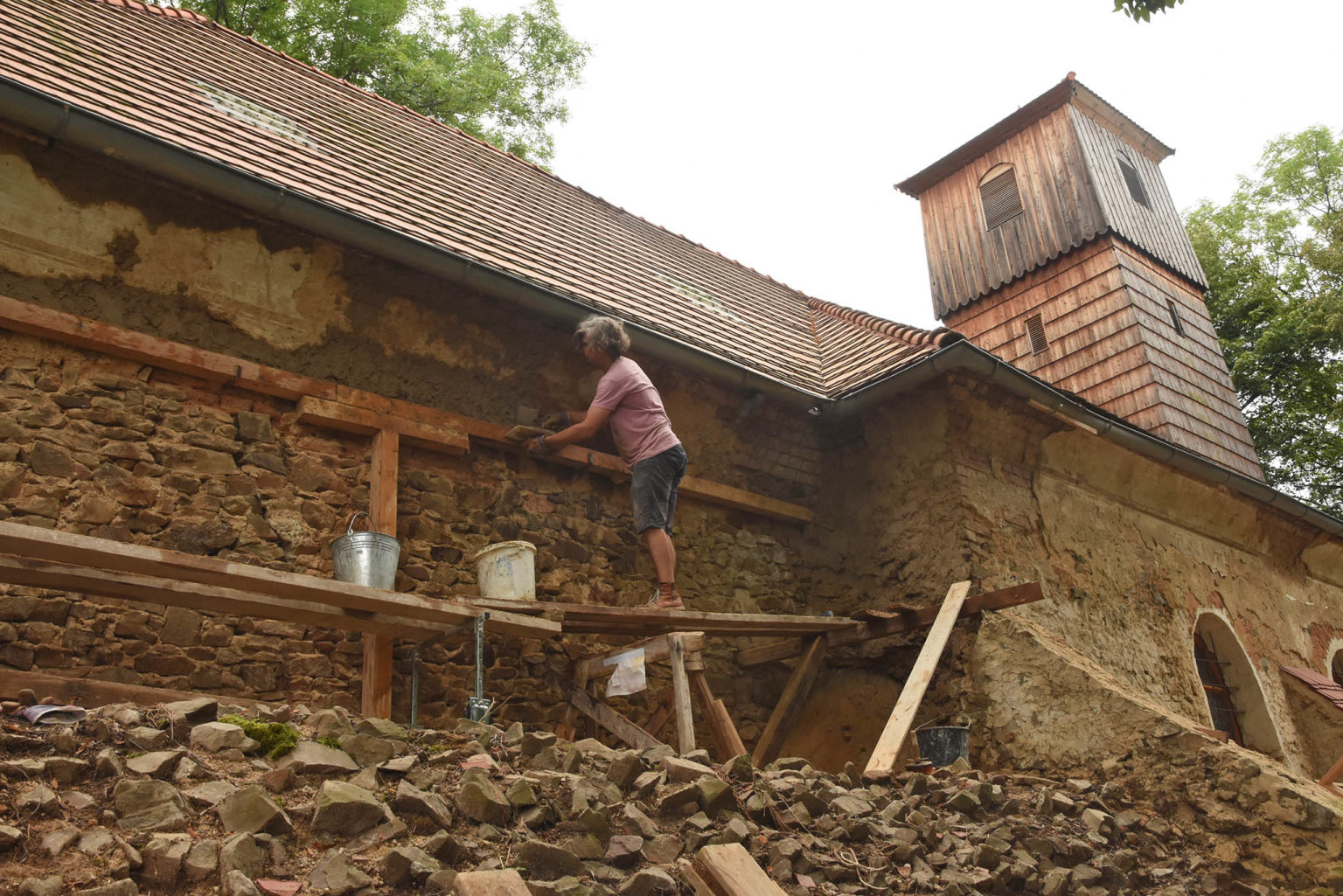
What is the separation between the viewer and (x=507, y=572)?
5227mm

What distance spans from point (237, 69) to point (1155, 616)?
28.6 feet

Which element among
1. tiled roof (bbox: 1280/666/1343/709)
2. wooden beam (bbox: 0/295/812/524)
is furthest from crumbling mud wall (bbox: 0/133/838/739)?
tiled roof (bbox: 1280/666/1343/709)

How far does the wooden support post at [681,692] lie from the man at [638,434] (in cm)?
67

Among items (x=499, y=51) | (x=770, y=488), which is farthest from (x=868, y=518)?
(x=499, y=51)

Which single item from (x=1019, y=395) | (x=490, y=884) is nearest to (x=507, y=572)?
(x=490, y=884)

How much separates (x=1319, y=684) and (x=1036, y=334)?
6626 mm

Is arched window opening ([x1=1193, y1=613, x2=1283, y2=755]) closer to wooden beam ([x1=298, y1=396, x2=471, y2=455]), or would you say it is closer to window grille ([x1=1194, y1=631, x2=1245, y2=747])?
window grille ([x1=1194, y1=631, x2=1245, y2=747])

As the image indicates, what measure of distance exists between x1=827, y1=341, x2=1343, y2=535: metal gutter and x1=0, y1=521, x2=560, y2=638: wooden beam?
3.42 meters

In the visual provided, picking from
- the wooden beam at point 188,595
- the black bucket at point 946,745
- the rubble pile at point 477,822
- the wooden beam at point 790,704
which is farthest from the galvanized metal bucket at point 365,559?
the black bucket at point 946,745

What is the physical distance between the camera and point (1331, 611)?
10.8 m

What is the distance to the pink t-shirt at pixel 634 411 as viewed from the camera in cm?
583

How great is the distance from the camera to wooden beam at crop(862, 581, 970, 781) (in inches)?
196

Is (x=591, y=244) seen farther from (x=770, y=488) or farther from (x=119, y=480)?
(x=119, y=480)

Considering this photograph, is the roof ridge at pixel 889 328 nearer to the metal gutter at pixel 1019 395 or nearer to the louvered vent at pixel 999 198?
the metal gutter at pixel 1019 395
